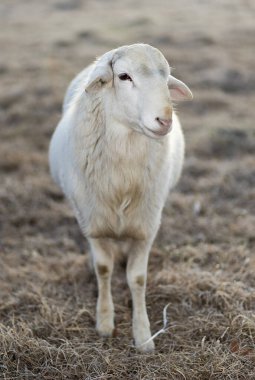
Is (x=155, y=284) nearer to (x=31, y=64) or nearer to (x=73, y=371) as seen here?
(x=73, y=371)

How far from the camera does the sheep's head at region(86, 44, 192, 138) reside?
2430 millimetres

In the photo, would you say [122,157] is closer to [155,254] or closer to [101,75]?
[101,75]

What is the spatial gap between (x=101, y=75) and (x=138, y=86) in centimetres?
26

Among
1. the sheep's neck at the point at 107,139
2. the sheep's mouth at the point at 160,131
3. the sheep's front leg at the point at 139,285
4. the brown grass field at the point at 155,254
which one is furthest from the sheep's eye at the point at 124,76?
the brown grass field at the point at 155,254

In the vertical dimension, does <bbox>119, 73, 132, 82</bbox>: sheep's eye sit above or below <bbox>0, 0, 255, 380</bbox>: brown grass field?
above

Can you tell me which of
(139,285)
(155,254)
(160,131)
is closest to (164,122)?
(160,131)

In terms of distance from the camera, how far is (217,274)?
3.80 meters

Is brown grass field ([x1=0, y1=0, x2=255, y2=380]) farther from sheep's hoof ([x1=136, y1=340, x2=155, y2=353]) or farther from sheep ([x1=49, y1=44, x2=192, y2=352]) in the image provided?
sheep ([x1=49, y1=44, x2=192, y2=352])

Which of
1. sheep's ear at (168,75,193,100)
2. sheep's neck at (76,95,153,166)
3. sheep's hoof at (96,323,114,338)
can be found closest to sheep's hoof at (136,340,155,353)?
sheep's hoof at (96,323,114,338)

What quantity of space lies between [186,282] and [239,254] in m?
0.74

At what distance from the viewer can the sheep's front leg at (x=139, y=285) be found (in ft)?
10.6

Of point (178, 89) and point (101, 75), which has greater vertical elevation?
point (101, 75)

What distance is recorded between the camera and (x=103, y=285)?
133 inches

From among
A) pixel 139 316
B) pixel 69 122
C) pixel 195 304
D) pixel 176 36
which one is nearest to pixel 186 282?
pixel 195 304
